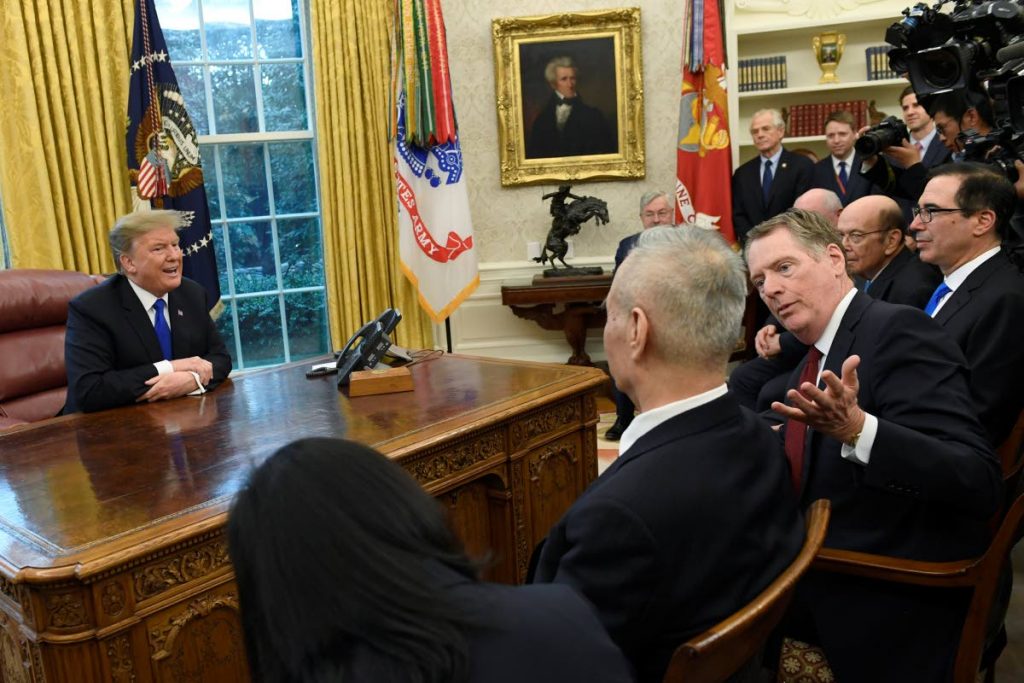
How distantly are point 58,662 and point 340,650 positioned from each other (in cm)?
102

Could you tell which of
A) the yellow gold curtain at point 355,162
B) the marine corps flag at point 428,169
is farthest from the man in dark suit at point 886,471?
the yellow gold curtain at point 355,162

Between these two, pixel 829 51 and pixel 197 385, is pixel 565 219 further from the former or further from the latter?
pixel 197 385

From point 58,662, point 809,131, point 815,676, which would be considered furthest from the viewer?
point 809,131

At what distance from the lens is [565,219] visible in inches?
225

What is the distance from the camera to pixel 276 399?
2.72 m

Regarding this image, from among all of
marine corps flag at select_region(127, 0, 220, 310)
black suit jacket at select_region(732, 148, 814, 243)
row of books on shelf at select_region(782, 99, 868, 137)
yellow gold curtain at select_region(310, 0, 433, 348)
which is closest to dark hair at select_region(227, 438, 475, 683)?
marine corps flag at select_region(127, 0, 220, 310)

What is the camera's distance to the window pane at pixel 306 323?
582 cm

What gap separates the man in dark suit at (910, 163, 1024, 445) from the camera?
224 centimetres

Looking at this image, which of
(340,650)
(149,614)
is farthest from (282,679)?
(149,614)

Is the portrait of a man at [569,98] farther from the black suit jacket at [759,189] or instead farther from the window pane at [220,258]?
the window pane at [220,258]

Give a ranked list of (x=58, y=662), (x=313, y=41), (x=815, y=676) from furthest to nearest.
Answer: (x=313, y=41) < (x=815, y=676) < (x=58, y=662)

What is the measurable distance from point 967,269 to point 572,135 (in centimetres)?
385

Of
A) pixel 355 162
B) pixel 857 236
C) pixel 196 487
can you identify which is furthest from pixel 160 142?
pixel 857 236

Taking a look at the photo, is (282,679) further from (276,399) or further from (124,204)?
(124,204)
